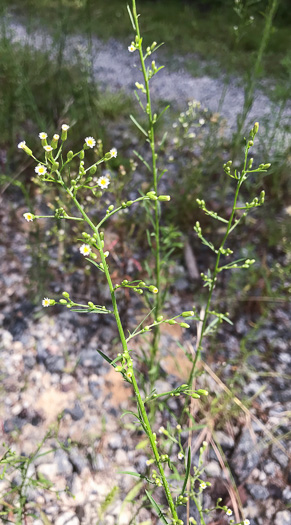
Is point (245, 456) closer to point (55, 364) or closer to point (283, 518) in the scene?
point (283, 518)

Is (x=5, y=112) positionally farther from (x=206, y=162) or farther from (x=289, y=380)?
(x=289, y=380)

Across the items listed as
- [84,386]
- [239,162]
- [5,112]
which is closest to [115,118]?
[5,112]

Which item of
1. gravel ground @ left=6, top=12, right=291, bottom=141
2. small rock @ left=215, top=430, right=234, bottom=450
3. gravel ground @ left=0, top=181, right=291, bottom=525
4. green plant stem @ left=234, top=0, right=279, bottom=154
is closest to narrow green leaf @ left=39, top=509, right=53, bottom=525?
gravel ground @ left=0, top=181, right=291, bottom=525

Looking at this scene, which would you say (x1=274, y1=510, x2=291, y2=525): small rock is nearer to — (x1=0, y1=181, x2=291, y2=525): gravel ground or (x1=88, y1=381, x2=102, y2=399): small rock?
(x1=0, y1=181, x2=291, y2=525): gravel ground

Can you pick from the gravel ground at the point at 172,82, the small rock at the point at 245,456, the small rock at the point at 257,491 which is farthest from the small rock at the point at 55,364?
the gravel ground at the point at 172,82

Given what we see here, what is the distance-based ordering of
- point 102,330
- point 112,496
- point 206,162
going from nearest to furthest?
point 112,496, point 102,330, point 206,162

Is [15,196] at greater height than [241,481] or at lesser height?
greater

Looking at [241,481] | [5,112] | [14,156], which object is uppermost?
[5,112]
